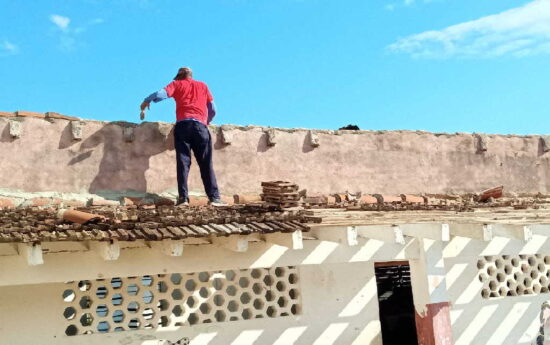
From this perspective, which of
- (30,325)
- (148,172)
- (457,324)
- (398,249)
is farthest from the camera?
(148,172)

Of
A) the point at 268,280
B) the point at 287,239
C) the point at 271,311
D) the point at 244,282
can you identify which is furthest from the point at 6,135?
the point at 287,239

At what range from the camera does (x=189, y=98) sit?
28.2 feet

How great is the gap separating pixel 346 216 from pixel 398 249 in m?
0.66

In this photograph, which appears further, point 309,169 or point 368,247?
point 309,169

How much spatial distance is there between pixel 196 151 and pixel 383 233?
3.00 m

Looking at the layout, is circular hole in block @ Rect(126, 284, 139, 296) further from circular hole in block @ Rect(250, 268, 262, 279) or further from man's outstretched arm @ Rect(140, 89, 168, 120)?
man's outstretched arm @ Rect(140, 89, 168, 120)

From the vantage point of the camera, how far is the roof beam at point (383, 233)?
6.38 metres

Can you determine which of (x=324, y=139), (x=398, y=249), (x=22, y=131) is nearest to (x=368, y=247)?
(x=398, y=249)

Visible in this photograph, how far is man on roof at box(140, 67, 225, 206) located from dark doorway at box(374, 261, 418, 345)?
2580 mm

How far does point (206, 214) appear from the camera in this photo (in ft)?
21.9

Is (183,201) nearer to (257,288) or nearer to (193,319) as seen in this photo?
(257,288)

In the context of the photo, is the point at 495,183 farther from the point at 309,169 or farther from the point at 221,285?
the point at 221,285

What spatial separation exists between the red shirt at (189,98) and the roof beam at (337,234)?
8.22 ft

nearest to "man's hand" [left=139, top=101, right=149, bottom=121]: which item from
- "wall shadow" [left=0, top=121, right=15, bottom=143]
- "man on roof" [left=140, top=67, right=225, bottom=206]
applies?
"man on roof" [left=140, top=67, right=225, bottom=206]
